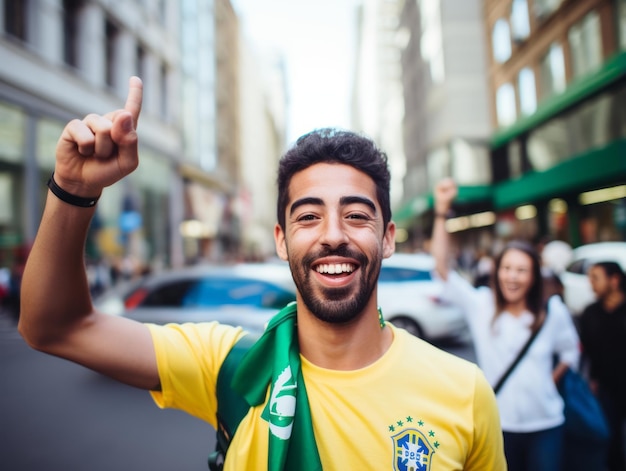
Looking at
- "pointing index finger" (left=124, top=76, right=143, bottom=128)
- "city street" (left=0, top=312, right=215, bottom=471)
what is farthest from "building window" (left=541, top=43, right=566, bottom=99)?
"pointing index finger" (left=124, top=76, right=143, bottom=128)

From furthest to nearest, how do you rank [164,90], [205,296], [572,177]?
[164,90]
[572,177]
[205,296]

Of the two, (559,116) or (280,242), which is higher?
(559,116)

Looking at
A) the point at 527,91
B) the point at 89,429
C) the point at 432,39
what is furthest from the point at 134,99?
the point at 432,39

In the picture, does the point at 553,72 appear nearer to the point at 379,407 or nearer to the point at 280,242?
the point at 280,242

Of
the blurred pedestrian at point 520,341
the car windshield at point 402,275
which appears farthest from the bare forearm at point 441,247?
the car windshield at point 402,275

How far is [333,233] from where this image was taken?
1.48 meters

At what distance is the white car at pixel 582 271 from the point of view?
8.84m

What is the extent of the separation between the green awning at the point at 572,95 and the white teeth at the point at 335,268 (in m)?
17.5

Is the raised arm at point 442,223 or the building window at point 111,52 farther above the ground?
the building window at point 111,52

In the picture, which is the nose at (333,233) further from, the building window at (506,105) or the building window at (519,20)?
the building window at (506,105)

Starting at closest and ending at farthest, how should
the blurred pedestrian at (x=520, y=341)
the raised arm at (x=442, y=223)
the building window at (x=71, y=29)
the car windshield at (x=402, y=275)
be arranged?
1. the blurred pedestrian at (x=520, y=341)
2. the raised arm at (x=442, y=223)
3. the car windshield at (x=402, y=275)
4. the building window at (x=71, y=29)

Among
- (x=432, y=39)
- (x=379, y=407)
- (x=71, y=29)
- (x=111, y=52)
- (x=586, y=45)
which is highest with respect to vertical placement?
(x=432, y=39)

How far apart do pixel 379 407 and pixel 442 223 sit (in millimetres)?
2048

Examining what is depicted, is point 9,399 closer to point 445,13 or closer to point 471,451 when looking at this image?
point 471,451
